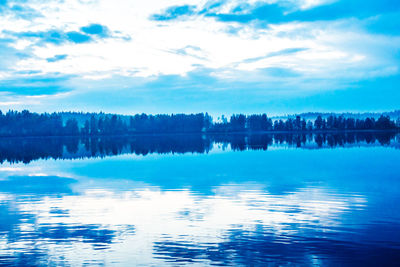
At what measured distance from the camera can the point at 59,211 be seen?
19672mm

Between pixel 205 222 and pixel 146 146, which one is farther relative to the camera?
pixel 146 146

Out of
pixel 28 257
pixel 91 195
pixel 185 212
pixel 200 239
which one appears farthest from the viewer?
pixel 91 195

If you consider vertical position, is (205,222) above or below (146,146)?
below

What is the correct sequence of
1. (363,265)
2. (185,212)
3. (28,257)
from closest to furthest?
(363,265), (28,257), (185,212)

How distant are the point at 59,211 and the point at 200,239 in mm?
8662

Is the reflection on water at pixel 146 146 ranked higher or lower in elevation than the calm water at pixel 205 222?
higher

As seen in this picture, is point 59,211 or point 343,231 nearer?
point 343,231

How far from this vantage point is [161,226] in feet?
53.4

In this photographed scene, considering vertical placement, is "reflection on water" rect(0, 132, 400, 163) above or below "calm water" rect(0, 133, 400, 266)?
above

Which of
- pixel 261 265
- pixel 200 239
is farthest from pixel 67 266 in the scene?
pixel 261 265

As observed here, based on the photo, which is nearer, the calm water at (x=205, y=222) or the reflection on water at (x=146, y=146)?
the calm water at (x=205, y=222)

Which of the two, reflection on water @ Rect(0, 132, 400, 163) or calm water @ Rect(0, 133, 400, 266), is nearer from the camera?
calm water @ Rect(0, 133, 400, 266)

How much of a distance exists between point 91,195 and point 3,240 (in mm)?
9968

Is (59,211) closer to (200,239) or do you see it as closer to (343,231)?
(200,239)
